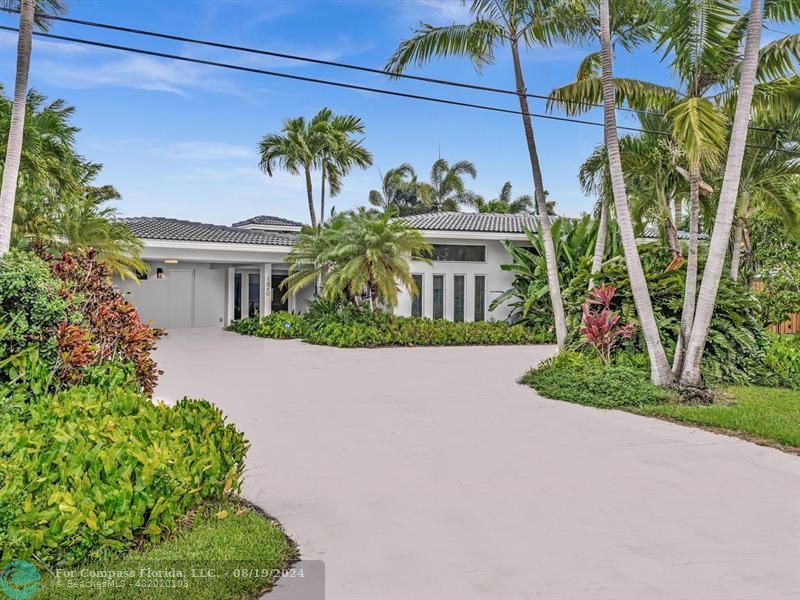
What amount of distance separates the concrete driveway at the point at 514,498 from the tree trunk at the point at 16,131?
11.0 ft

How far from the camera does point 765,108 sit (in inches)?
401

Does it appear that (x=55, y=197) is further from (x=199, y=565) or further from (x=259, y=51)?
(x=199, y=565)

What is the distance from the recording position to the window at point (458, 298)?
21.0 metres

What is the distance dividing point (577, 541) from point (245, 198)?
2736 centimetres

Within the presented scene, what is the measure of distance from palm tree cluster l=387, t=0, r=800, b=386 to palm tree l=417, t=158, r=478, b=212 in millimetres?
26950

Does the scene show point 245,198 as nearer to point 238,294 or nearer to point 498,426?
point 238,294

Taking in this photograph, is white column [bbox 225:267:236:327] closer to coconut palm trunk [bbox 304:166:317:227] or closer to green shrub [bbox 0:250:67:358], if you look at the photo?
coconut palm trunk [bbox 304:166:317:227]

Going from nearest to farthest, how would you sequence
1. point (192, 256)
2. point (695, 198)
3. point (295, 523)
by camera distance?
point (295, 523) → point (695, 198) → point (192, 256)

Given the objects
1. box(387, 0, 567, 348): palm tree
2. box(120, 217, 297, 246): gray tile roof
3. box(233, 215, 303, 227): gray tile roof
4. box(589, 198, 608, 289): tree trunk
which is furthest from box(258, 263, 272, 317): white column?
box(589, 198, 608, 289): tree trunk

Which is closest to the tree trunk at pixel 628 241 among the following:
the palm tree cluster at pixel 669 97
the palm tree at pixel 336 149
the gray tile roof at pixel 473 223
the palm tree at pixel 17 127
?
the palm tree cluster at pixel 669 97

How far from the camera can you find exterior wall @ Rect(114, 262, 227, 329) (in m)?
23.2

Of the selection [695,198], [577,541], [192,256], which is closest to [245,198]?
[192,256]

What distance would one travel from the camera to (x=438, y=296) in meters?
20.9

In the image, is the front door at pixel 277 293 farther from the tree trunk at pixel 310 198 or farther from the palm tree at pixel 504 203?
the palm tree at pixel 504 203
